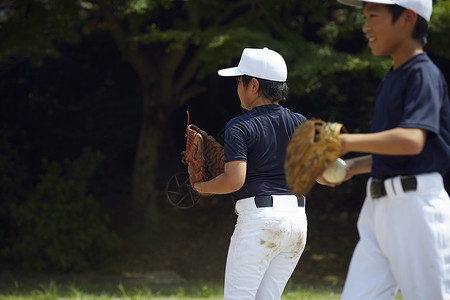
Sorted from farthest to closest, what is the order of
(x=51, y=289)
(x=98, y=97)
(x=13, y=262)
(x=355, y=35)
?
(x=98, y=97) → (x=355, y=35) → (x=13, y=262) → (x=51, y=289)

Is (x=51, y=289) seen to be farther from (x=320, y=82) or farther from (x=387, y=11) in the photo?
(x=320, y=82)

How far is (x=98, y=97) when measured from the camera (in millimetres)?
13367

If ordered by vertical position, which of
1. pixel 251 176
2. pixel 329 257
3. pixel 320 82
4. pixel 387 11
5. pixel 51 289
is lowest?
pixel 329 257

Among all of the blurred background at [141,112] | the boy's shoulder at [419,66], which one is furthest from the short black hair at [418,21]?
the blurred background at [141,112]

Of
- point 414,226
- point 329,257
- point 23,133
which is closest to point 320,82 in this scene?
point 329,257

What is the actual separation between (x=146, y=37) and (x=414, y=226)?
656 centimetres

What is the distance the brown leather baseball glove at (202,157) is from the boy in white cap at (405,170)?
4.46 feet

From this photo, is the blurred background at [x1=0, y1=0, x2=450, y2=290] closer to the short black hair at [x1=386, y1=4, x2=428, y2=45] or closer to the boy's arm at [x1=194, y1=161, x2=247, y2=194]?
the boy's arm at [x1=194, y1=161, x2=247, y2=194]

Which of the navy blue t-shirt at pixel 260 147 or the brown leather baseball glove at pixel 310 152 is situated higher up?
the brown leather baseball glove at pixel 310 152

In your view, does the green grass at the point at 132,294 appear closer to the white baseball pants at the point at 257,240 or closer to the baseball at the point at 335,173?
the white baseball pants at the point at 257,240

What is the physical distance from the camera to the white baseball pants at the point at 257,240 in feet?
12.6

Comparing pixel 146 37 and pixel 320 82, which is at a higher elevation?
pixel 146 37

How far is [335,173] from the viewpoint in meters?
3.12

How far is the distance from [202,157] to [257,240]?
714 millimetres
